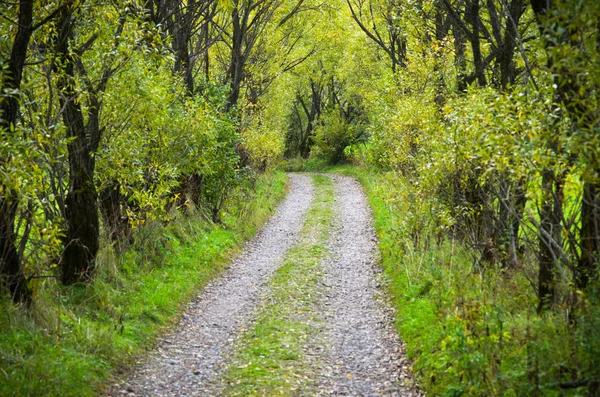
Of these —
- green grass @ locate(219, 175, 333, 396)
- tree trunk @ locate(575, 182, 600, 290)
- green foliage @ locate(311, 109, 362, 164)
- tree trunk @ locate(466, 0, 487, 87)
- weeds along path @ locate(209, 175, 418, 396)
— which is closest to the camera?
tree trunk @ locate(575, 182, 600, 290)

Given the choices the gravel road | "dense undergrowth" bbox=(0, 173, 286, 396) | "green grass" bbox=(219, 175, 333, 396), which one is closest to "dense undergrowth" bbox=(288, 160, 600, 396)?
the gravel road

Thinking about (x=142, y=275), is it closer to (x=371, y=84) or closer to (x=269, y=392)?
(x=269, y=392)

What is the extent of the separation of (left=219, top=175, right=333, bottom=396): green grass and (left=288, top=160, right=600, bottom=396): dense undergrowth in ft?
5.76

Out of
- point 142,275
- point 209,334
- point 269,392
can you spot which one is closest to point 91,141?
point 142,275

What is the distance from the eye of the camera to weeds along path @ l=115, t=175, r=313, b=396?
28.8ft

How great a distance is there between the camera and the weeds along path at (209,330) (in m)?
8.77

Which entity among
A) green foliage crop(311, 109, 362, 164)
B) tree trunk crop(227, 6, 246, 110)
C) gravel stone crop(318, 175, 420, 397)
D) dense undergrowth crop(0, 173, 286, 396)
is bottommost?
gravel stone crop(318, 175, 420, 397)

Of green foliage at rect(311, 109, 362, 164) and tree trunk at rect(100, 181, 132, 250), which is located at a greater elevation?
green foliage at rect(311, 109, 362, 164)

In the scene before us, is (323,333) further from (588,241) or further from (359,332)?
(588,241)

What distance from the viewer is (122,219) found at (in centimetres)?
1283

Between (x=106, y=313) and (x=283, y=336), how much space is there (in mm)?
3098

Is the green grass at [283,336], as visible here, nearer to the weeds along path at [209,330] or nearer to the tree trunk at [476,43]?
the weeds along path at [209,330]

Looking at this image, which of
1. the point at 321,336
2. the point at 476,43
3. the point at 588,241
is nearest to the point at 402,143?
the point at 476,43

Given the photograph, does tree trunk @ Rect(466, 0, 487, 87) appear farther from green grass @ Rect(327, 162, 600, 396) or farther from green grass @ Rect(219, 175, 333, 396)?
green grass @ Rect(219, 175, 333, 396)
